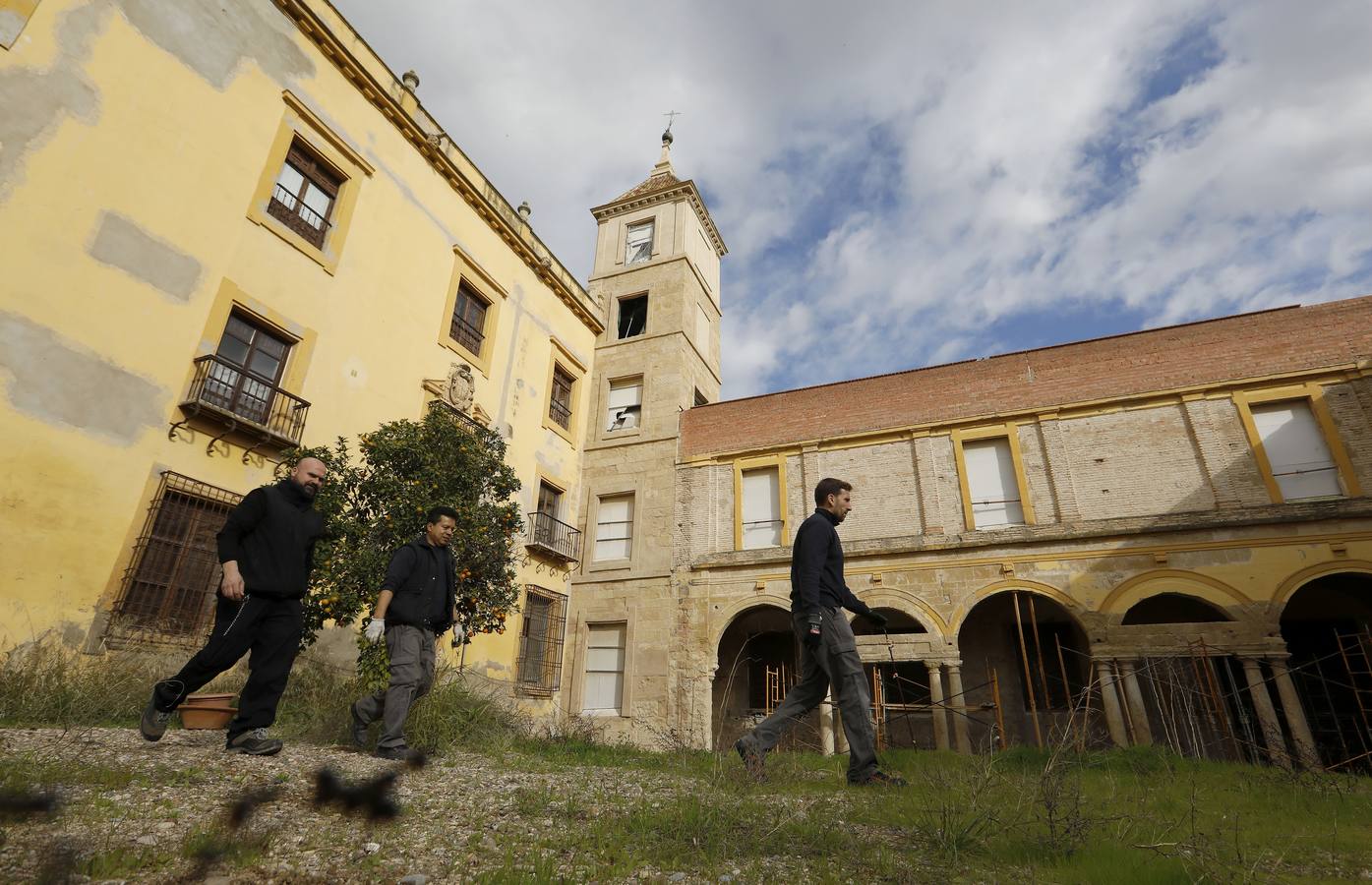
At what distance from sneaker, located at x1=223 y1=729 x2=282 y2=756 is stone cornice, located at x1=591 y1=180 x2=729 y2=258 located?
59.1ft

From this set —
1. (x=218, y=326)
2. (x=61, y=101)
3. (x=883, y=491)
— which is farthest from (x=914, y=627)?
(x=61, y=101)

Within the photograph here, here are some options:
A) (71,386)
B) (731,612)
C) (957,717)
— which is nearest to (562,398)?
(731,612)

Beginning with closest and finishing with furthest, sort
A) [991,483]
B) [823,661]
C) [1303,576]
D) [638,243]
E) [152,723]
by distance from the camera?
[152,723]
[823,661]
[1303,576]
[991,483]
[638,243]

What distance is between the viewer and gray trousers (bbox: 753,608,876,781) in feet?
15.7

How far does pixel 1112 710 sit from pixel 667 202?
15957 mm

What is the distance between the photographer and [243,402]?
9.70 m

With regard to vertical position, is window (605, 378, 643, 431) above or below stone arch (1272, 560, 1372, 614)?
above

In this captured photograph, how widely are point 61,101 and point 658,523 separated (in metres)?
11.5

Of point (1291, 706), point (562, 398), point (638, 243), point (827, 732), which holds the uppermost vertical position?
point (638, 243)

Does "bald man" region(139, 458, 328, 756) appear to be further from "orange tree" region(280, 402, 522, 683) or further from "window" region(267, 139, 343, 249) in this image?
"window" region(267, 139, 343, 249)

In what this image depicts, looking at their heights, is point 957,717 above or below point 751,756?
above

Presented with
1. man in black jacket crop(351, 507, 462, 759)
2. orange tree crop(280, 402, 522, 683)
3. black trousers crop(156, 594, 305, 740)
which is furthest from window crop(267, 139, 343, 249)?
black trousers crop(156, 594, 305, 740)

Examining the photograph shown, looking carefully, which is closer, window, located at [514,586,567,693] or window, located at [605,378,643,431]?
window, located at [514,586,567,693]

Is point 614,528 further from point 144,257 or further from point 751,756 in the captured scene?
point 751,756
